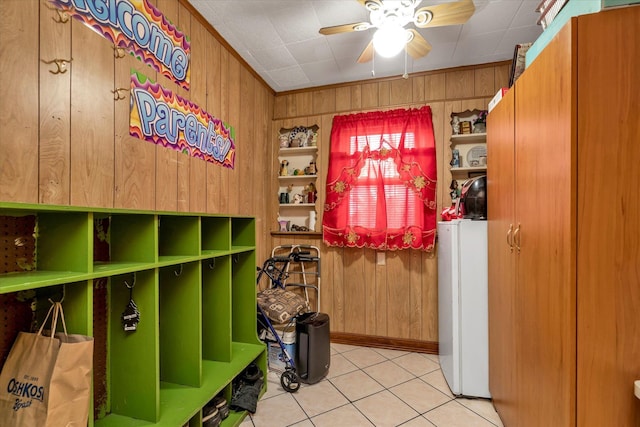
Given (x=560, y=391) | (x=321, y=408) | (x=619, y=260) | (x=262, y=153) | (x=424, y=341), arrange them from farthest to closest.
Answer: (x=262, y=153) → (x=424, y=341) → (x=321, y=408) → (x=560, y=391) → (x=619, y=260)

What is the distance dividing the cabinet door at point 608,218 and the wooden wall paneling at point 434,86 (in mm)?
2147

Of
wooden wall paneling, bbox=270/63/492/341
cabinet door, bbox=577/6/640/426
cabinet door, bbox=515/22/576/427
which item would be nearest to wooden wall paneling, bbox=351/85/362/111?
wooden wall paneling, bbox=270/63/492/341

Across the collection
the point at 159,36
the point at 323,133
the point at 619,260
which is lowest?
the point at 619,260

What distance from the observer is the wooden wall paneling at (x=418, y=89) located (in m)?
3.05

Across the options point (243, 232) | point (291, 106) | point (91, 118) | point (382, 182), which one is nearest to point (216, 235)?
point (243, 232)

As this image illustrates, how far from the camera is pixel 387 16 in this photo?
72.3 inches

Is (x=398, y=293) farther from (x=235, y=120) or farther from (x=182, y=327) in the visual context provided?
(x=235, y=120)

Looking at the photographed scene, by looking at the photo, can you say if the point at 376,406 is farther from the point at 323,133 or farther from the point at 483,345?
the point at 323,133

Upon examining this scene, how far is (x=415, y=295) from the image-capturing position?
2.98 m

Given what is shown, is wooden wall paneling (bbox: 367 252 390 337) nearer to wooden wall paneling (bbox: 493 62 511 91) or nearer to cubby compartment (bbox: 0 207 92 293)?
wooden wall paneling (bbox: 493 62 511 91)

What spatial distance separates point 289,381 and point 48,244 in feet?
5.79

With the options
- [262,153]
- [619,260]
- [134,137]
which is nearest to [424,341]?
[619,260]

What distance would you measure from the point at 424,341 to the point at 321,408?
4.57ft

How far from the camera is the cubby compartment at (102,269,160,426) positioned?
131 centimetres
